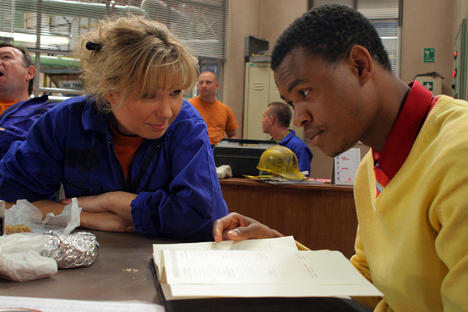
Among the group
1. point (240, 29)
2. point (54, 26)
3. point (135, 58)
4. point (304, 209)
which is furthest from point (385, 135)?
point (240, 29)

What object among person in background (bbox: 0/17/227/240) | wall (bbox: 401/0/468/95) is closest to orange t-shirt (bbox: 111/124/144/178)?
person in background (bbox: 0/17/227/240)

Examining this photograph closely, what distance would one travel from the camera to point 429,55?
5535 mm

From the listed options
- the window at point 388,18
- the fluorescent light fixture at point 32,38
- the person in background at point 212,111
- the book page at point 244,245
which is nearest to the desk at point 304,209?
the book page at point 244,245

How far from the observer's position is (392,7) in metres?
5.71

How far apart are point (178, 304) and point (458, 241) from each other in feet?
1.43

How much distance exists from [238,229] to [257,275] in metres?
0.35

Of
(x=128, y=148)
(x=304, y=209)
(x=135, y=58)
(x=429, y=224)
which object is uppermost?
(x=135, y=58)

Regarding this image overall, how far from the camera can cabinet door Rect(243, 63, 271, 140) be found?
18.5 feet

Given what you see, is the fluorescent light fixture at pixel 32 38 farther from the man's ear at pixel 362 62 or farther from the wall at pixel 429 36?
the man's ear at pixel 362 62

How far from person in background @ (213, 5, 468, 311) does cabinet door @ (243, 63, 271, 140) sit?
4.76 metres

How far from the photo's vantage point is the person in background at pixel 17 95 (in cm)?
206

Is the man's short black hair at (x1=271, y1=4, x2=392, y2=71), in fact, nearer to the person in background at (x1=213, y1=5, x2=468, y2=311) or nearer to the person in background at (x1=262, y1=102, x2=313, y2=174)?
the person in background at (x1=213, y1=5, x2=468, y2=311)

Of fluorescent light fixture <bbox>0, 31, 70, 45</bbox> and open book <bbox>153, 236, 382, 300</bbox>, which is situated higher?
fluorescent light fixture <bbox>0, 31, 70, 45</bbox>

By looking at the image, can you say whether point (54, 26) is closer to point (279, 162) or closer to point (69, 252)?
point (279, 162)
